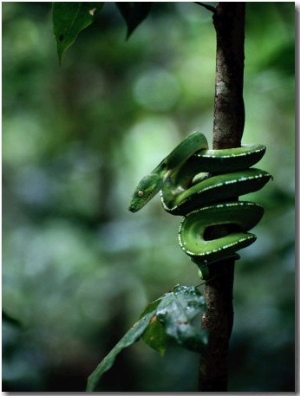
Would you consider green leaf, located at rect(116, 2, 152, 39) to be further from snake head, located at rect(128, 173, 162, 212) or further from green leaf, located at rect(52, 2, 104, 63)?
snake head, located at rect(128, 173, 162, 212)

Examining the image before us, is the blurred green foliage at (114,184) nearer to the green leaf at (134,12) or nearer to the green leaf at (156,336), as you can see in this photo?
the green leaf at (134,12)

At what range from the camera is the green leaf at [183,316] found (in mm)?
986

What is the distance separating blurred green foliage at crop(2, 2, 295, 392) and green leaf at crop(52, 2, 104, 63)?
3.20ft

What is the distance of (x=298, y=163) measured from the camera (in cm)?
158

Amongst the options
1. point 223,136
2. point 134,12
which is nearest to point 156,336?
point 223,136

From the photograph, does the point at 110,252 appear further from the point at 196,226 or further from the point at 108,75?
the point at 196,226

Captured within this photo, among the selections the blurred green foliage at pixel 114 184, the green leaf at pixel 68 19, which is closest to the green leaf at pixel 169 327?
the green leaf at pixel 68 19

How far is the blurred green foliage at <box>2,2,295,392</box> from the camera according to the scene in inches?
89.0

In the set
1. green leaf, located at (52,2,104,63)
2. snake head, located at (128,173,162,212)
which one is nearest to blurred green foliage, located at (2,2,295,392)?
snake head, located at (128,173,162,212)

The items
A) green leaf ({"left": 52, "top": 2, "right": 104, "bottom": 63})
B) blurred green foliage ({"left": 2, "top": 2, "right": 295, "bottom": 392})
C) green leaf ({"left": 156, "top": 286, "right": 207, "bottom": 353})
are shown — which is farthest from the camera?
blurred green foliage ({"left": 2, "top": 2, "right": 295, "bottom": 392})

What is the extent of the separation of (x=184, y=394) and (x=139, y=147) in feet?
6.09

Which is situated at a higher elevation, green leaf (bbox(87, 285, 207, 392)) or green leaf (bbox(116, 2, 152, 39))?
green leaf (bbox(116, 2, 152, 39))

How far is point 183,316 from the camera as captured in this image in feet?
3.41

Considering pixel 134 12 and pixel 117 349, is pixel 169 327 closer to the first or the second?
pixel 117 349
